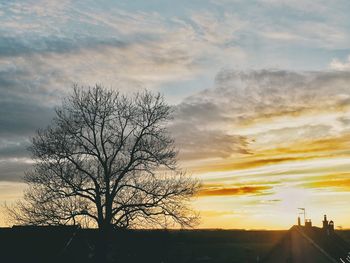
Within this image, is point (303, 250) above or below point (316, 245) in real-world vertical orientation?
below

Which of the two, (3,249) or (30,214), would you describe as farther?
(3,249)

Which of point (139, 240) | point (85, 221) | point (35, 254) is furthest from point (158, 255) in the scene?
point (85, 221)

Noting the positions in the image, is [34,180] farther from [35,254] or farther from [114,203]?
[35,254]

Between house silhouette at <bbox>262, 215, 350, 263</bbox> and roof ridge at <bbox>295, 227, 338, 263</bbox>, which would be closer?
roof ridge at <bbox>295, 227, 338, 263</bbox>

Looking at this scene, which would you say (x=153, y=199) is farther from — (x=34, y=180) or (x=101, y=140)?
(x=34, y=180)

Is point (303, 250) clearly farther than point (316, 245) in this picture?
Yes

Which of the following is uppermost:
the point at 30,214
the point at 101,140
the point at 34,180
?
the point at 101,140

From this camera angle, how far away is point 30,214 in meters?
31.0

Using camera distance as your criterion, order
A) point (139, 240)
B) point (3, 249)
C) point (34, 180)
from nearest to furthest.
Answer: point (34, 180) < point (3, 249) < point (139, 240)

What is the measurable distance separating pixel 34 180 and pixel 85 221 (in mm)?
4276

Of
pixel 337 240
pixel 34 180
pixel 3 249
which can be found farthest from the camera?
pixel 337 240

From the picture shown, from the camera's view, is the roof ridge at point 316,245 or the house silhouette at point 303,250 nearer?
the roof ridge at point 316,245

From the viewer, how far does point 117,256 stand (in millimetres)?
63938

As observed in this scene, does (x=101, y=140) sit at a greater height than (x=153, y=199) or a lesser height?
greater
